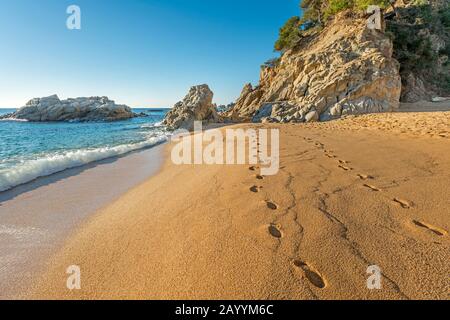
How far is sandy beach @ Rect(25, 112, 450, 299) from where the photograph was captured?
1911 millimetres

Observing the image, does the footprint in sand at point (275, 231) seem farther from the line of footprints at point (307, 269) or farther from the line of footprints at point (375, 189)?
the line of footprints at point (375, 189)

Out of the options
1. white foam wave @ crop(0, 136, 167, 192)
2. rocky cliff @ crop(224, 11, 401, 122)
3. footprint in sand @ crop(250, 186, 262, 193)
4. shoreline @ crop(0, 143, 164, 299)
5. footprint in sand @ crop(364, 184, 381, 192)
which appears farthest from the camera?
rocky cliff @ crop(224, 11, 401, 122)

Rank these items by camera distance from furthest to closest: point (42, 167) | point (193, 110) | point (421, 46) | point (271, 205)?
point (193, 110) → point (421, 46) → point (42, 167) → point (271, 205)

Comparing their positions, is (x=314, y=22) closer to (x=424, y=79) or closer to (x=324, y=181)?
(x=424, y=79)

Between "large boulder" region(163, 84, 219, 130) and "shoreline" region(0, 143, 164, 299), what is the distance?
1648 centimetres

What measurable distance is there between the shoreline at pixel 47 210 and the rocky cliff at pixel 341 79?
47.9ft

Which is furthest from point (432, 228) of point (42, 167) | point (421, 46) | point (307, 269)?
point (421, 46)

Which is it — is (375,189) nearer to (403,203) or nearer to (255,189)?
(403,203)

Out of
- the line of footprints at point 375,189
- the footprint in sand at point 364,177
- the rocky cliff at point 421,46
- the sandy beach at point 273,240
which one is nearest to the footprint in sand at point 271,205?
the sandy beach at point 273,240

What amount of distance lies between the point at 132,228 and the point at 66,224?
1.22 metres

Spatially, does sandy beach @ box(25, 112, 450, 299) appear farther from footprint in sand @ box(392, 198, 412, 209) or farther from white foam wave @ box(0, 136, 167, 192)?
white foam wave @ box(0, 136, 167, 192)

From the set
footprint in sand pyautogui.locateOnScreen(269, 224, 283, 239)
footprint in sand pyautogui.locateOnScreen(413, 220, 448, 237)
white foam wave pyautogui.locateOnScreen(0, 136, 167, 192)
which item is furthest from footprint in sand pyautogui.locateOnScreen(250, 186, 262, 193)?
white foam wave pyautogui.locateOnScreen(0, 136, 167, 192)

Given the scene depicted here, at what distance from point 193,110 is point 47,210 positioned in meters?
21.1

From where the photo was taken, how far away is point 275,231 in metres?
2.65
